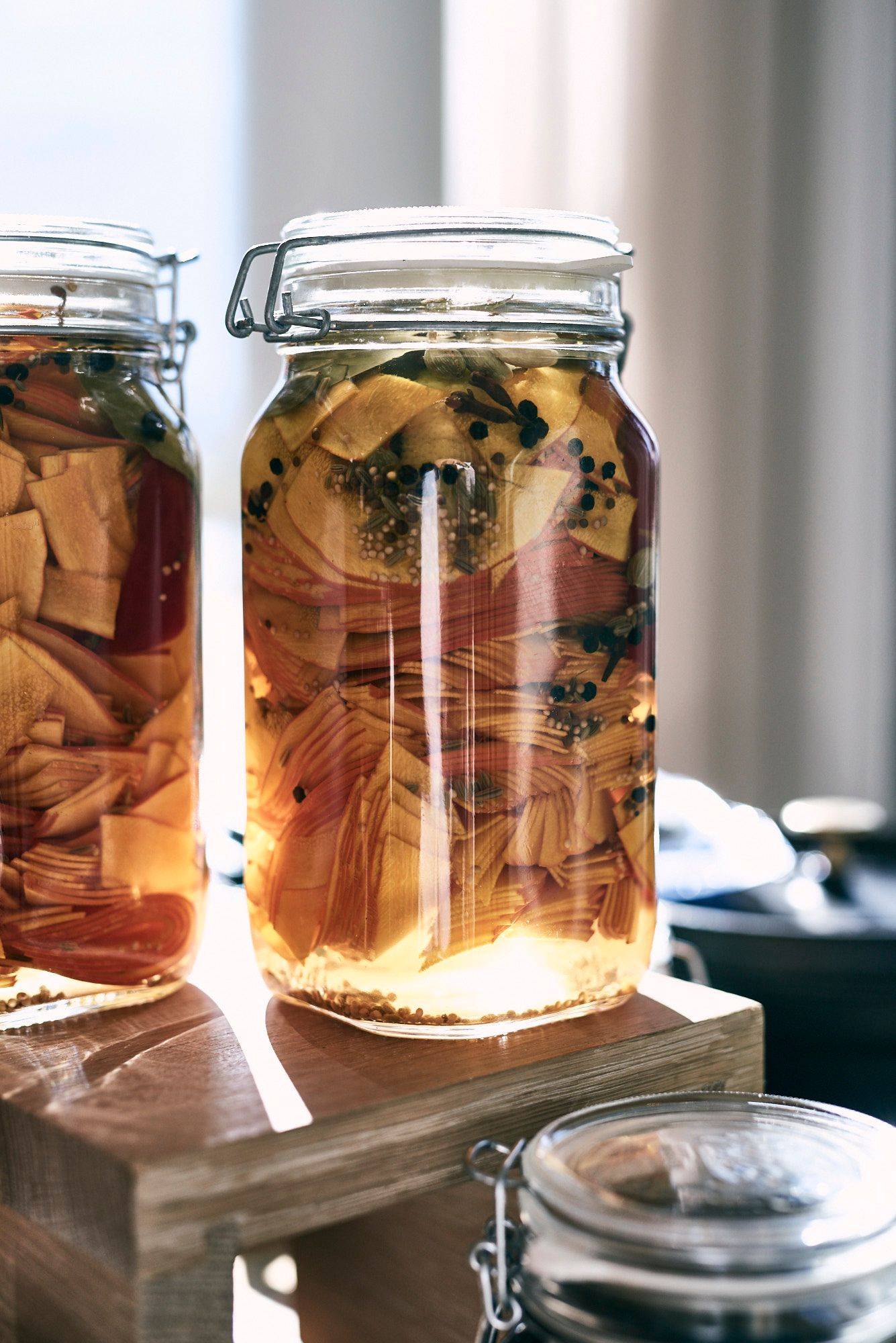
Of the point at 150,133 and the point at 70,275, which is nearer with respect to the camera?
the point at 70,275

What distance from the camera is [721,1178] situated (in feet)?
1.24

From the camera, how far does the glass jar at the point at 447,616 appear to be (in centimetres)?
47

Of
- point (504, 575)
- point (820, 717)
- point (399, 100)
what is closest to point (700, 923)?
point (504, 575)

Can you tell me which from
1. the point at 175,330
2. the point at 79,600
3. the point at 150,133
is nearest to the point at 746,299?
the point at 150,133

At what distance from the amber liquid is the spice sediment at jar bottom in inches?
1.7

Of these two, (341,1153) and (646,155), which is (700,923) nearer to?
(341,1153)

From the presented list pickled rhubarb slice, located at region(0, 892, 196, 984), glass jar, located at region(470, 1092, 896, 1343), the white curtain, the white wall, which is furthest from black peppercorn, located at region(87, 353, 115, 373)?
the white curtain

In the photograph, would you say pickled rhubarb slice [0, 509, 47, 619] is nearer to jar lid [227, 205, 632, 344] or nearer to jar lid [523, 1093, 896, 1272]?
jar lid [227, 205, 632, 344]

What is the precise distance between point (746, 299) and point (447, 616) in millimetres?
1548

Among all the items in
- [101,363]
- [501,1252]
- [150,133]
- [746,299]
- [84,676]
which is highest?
[150,133]

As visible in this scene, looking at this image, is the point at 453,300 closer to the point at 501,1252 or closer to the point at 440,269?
the point at 440,269

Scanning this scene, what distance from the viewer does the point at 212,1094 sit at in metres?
0.44

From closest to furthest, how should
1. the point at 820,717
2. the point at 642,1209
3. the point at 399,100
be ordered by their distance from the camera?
1. the point at 642,1209
2. the point at 399,100
3. the point at 820,717

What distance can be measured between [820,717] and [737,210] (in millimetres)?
682
